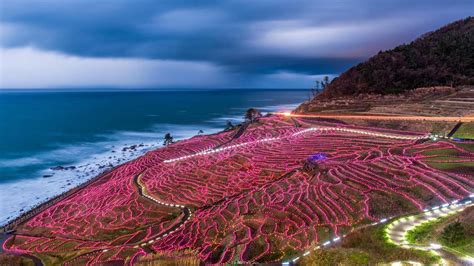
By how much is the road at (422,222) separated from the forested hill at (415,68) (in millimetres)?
72578

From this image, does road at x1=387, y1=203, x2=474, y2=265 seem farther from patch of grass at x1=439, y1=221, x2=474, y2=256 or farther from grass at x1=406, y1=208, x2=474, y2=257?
patch of grass at x1=439, y1=221, x2=474, y2=256

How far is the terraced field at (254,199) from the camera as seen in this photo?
3159cm

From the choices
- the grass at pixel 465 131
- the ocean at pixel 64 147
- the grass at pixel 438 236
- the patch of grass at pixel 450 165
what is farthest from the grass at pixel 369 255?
the ocean at pixel 64 147

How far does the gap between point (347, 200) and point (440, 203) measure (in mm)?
7245

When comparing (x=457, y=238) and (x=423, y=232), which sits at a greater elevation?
(x=457, y=238)

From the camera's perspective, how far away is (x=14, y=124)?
16288cm

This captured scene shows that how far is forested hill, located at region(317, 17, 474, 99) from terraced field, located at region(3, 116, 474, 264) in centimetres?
4368

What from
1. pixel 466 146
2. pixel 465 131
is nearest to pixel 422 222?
pixel 466 146

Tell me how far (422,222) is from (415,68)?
9162 cm

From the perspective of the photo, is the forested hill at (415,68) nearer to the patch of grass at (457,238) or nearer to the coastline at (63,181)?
the coastline at (63,181)

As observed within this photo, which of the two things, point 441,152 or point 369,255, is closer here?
point 369,255

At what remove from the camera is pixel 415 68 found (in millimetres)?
108875

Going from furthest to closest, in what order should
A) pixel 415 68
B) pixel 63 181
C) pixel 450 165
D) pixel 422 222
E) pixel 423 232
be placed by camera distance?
pixel 415 68 → pixel 63 181 → pixel 450 165 → pixel 422 222 → pixel 423 232

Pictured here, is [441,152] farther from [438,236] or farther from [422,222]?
[438,236]
